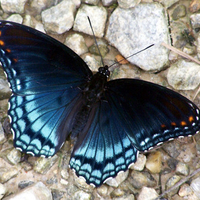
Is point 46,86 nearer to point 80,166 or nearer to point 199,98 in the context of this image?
point 80,166

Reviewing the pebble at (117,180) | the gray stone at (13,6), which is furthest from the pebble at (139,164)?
the gray stone at (13,6)

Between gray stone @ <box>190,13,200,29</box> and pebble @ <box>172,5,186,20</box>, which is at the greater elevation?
pebble @ <box>172,5,186,20</box>

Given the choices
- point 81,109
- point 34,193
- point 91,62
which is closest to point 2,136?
point 34,193

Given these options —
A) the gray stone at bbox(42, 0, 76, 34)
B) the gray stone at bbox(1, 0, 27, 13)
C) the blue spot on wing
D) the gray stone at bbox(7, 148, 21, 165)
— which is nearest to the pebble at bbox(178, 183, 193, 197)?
the blue spot on wing

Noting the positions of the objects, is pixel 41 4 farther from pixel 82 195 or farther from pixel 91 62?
pixel 82 195

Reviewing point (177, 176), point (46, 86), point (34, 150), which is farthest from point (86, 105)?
point (177, 176)

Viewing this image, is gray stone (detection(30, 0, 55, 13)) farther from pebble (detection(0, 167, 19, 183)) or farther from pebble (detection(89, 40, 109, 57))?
pebble (detection(0, 167, 19, 183))
